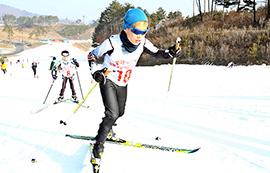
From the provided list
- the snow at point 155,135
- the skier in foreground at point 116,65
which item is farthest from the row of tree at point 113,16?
the skier in foreground at point 116,65

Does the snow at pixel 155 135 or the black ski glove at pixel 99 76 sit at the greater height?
the black ski glove at pixel 99 76

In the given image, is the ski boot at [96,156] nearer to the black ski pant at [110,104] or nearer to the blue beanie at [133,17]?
the black ski pant at [110,104]

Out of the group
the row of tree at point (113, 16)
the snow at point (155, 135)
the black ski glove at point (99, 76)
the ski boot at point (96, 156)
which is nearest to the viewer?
the ski boot at point (96, 156)

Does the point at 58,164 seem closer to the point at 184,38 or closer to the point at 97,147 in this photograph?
the point at 97,147

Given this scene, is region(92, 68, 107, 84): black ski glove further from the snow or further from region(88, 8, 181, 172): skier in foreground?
the snow

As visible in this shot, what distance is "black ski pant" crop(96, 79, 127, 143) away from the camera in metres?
3.88

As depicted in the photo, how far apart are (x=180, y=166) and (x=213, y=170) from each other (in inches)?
15.7

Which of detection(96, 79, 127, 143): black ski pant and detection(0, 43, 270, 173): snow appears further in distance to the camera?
detection(0, 43, 270, 173): snow

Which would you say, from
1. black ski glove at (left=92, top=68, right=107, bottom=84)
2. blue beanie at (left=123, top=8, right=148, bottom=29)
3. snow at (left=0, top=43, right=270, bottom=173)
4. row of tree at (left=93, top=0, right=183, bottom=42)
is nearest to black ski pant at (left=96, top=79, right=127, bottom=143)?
black ski glove at (left=92, top=68, right=107, bottom=84)

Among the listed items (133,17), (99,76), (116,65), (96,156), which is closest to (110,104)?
(99,76)

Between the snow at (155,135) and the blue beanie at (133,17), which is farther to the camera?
the snow at (155,135)

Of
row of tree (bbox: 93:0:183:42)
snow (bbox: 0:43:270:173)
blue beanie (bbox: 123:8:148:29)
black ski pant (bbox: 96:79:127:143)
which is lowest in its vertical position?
snow (bbox: 0:43:270:173)

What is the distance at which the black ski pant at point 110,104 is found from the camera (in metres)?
3.88

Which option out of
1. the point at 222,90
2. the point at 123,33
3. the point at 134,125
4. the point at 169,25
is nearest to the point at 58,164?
the point at 123,33
